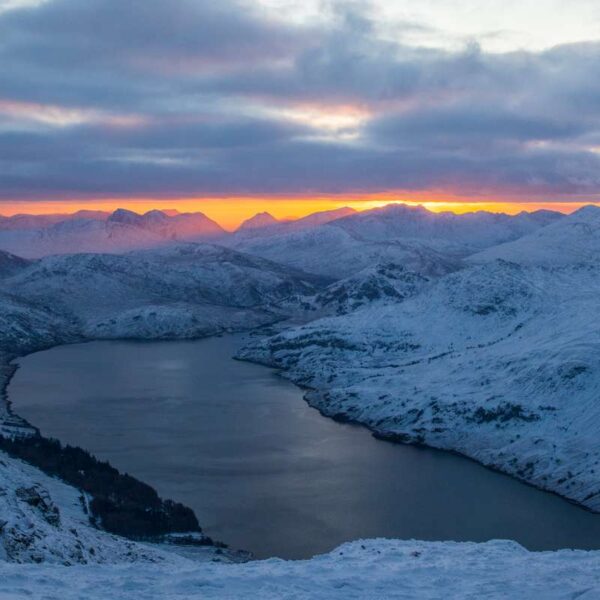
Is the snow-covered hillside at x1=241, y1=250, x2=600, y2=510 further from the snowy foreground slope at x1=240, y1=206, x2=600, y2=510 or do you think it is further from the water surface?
the water surface

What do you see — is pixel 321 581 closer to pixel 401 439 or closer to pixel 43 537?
pixel 43 537

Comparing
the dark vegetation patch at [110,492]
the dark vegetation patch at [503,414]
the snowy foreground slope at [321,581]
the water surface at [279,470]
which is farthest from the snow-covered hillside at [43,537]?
the dark vegetation patch at [503,414]

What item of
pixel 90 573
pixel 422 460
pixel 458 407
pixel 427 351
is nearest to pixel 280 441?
pixel 422 460

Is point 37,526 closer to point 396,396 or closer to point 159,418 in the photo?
point 159,418

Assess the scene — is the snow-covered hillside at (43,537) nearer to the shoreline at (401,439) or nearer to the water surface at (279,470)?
the water surface at (279,470)

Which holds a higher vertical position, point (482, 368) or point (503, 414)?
point (482, 368)

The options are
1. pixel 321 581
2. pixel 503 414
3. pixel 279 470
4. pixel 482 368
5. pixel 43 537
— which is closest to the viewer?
pixel 321 581

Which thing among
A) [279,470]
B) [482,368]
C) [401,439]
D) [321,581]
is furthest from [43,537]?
[482,368]
